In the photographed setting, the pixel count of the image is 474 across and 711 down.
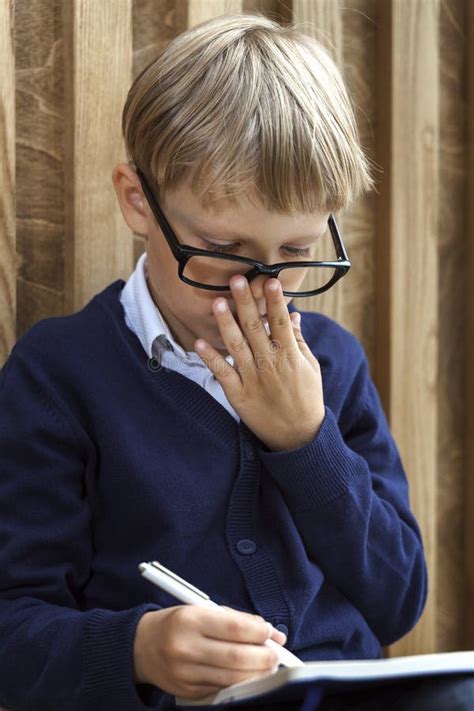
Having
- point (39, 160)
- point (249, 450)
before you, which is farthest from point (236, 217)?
point (39, 160)

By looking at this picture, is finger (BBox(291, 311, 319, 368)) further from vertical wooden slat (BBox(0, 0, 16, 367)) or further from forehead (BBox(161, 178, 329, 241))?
vertical wooden slat (BBox(0, 0, 16, 367))

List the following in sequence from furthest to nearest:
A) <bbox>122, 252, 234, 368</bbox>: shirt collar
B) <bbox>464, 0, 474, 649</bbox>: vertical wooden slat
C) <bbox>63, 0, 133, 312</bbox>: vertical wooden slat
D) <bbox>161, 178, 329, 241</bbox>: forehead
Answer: <bbox>464, 0, 474, 649</bbox>: vertical wooden slat → <bbox>63, 0, 133, 312</bbox>: vertical wooden slat → <bbox>122, 252, 234, 368</bbox>: shirt collar → <bbox>161, 178, 329, 241</bbox>: forehead

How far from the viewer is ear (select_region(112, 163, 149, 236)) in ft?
3.88

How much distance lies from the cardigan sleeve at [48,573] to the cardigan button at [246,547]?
16 cm

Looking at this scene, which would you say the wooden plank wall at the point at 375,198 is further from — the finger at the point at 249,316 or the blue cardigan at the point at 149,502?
the finger at the point at 249,316

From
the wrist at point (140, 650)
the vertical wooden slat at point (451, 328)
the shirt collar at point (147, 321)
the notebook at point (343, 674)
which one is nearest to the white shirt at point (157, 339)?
the shirt collar at point (147, 321)

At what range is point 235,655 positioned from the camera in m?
0.90

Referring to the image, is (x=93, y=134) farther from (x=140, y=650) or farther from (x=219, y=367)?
(x=140, y=650)

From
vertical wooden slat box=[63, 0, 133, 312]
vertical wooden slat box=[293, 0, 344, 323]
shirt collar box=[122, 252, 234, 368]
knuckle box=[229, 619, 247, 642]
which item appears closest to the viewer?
knuckle box=[229, 619, 247, 642]

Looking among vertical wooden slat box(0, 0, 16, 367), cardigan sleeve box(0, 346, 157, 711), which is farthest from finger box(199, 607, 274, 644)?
vertical wooden slat box(0, 0, 16, 367)

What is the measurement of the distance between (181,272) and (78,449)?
22cm

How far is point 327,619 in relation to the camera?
3.90 feet

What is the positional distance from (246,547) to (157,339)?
250mm

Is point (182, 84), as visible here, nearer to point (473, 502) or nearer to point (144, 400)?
point (144, 400)
